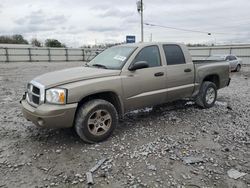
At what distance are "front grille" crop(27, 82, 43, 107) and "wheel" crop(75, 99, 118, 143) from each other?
71 centimetres

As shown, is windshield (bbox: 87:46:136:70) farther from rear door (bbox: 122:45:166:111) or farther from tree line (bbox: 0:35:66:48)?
tree line (bbox: 0:35:66:48)

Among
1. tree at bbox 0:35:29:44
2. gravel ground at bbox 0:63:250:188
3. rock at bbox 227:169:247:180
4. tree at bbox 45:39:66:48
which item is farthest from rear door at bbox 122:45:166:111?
tree at bbox 0:35:29:44

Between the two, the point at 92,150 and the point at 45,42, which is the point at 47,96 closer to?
the point at 92,150

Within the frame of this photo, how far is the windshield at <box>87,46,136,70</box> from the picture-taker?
4820 mm

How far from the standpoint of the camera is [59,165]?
365 cm

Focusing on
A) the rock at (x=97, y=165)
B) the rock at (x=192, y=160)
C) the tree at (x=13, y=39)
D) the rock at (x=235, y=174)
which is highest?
the tree at (x=13, y=39)

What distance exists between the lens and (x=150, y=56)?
519 cm

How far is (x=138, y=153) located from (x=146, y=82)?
1548 millimetres

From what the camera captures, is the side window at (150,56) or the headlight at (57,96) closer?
the headlight at (57,96)

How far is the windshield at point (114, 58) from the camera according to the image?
15.8ft

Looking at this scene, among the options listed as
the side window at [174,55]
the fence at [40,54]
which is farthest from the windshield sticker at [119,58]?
the fence at [40,54]

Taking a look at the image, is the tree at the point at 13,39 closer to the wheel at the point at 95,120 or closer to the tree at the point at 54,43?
the tree at the point at 54,43

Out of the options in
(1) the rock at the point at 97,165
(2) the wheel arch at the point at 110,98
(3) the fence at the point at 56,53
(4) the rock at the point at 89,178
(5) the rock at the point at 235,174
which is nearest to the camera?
(4) the rock at the point at 89,178

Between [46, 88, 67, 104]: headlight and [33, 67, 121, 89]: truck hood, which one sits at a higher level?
[33, 67, 121, 89]: truck hood
